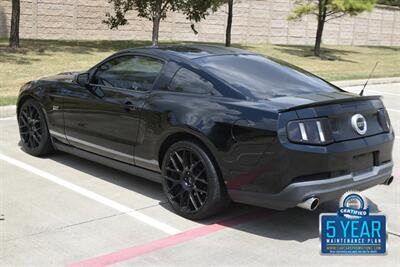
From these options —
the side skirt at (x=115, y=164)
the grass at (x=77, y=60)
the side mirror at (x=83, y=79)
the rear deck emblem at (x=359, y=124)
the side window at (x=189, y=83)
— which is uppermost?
the side window at (x=189, y=83)

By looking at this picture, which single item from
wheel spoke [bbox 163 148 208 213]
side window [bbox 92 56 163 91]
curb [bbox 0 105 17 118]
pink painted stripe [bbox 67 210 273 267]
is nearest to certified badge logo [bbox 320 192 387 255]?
pink painted stripe [bbox 67 210 273 267]

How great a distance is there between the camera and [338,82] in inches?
611

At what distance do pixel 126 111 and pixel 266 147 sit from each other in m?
1.69

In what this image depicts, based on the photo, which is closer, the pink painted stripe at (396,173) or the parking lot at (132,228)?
the parking lot at (132,228)

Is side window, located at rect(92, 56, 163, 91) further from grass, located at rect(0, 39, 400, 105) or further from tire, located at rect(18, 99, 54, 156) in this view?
grass, located at rect(0, 39, 400, 105)

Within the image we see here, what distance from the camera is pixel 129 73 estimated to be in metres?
5.55

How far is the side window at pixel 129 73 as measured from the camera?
5332 mm

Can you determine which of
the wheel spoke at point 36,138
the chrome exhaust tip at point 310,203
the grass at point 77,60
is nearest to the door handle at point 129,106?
the wheel spoke at point 36,138

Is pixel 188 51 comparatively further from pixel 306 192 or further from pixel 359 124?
pixel 306 192

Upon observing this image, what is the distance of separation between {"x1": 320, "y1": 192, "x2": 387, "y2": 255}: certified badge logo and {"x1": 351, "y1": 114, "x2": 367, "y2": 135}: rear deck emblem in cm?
64

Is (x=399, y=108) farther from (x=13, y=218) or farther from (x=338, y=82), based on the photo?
(x=13, y=218)

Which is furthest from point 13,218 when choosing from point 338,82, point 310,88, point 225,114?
point 338,82

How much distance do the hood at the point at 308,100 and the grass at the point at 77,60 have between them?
6744 mm

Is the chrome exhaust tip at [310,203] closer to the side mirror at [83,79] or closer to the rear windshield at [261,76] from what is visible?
the rear windshield at [261,76]
